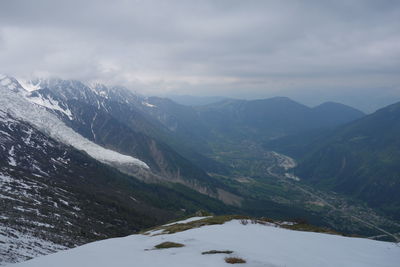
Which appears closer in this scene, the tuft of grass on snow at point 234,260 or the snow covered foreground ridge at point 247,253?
the tuft of grass on snow at point 234,260

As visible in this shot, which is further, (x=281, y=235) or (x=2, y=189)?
(x=2, y=189)

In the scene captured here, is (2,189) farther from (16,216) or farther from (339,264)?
(339,264)

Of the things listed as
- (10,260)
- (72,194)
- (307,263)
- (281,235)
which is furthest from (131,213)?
(307,263)

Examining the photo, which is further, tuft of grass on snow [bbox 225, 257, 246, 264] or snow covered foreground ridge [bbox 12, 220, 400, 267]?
snow covered foreground ridge [bbox 12, 220, 400, 267]

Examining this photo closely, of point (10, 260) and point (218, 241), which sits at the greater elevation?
point (218, 241)

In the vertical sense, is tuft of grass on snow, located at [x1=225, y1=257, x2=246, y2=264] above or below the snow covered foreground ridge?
above

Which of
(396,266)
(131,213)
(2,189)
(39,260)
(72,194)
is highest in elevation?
(396,266)

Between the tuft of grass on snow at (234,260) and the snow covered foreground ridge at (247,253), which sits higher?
the tuft of grass on snow at (234,260)

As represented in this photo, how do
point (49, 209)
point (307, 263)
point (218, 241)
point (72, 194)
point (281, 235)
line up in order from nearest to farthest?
1. point (307, 263)
2. point (218, 241)
3. point (281, 235)
4. point (49, 209)
5. point (72, 194)
